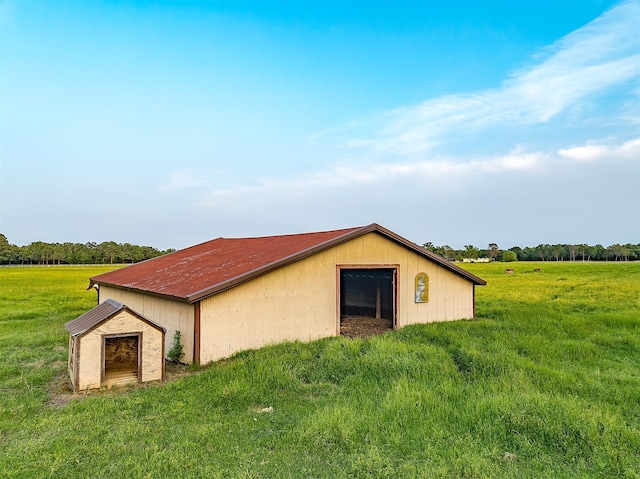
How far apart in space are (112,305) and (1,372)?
9.01 ft

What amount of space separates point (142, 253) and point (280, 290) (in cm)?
10844

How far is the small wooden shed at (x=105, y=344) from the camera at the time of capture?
24.3 feet

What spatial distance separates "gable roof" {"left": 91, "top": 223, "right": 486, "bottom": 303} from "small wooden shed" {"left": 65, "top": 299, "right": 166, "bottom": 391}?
1.16 meters

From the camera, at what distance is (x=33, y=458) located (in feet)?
15.9

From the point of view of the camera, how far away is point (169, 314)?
1031cm

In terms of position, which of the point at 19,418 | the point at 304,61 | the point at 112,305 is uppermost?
the point at 304,61

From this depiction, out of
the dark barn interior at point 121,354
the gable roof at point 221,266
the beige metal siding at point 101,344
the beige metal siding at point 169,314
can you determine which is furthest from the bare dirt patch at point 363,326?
the dark barn interior at point 121,354

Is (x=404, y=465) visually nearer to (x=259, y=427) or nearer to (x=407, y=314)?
(x=259, y=427)

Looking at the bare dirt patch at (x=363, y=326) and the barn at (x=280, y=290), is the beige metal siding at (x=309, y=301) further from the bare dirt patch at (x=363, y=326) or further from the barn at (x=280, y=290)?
the bare dirt patch at (x=363, y=326)

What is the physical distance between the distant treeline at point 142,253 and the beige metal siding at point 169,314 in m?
86.3

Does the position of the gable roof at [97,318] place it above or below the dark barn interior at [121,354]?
above

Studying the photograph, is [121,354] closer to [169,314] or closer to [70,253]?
[169,314]

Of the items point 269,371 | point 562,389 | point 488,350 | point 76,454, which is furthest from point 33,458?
point 488,350

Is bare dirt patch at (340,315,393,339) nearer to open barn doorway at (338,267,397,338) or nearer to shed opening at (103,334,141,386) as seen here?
open barn doorway at (338,267,397,338)
